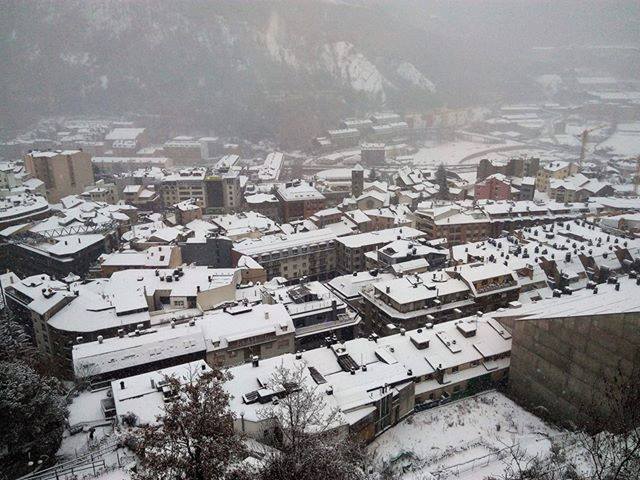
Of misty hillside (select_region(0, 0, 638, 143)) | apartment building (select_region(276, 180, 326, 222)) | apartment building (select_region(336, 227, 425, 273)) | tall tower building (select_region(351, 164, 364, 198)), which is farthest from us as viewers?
misty hillside (select_region(0, 0, 638, 143))

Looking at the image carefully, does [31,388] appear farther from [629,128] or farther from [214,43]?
[214,43]

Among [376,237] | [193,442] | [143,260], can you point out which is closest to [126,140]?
[143,260]

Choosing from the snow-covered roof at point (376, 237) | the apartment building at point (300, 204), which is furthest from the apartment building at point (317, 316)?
the apartment building at point (300, 204)

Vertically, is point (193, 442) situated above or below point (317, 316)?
above

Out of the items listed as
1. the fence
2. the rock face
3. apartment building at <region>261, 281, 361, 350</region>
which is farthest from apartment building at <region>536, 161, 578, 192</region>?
the rock face

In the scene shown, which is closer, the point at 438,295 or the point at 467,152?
the point at 438,295

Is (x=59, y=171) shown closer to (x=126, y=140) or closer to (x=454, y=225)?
(x=126, y=140)

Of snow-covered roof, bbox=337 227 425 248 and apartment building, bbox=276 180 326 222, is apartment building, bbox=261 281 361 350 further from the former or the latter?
apartment building, bbox=276 180 326 222
